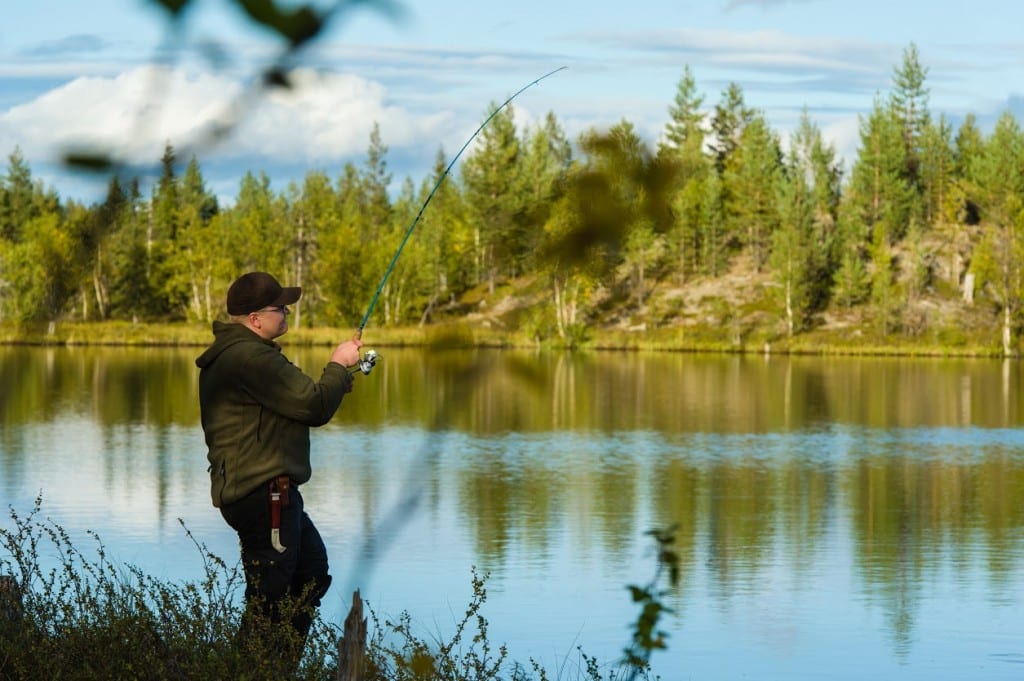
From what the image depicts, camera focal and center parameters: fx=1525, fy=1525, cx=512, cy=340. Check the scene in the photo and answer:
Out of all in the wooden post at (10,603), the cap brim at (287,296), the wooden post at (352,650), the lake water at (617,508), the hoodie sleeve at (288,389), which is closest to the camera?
the wooden post at (352,650)

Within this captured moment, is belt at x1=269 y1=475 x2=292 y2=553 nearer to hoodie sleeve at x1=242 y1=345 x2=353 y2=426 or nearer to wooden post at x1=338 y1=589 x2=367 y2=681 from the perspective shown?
hoodie sleeve at x1=242 y1=345 x2=353 y2=426

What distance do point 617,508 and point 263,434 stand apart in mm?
15430

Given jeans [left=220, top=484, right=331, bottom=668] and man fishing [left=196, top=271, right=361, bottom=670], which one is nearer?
man fishing [left=196, top=271, right=361, bottom=670]

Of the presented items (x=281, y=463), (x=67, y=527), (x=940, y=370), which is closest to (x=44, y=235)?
(x=281, y=463)

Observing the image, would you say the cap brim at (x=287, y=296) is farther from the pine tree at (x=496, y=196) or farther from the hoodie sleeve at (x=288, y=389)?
the pine tree at (x=496, y=196)

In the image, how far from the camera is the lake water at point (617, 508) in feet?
43.1

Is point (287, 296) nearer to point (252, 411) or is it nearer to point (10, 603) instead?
point (252, 411)

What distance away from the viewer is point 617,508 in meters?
22.0

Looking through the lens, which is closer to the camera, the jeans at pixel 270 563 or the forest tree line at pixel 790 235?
the jeans at pixel 270 563

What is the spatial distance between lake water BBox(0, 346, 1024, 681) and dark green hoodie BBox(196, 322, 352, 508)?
1.18m

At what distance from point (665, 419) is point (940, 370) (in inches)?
1233

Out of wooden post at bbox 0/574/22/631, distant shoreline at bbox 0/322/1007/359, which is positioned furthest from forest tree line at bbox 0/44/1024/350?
wooden post at bbox 0/574/22/631

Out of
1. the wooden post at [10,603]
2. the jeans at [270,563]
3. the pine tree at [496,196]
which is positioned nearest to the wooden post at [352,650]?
the jeans at [270,563]

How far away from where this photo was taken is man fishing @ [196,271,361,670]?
673cm
